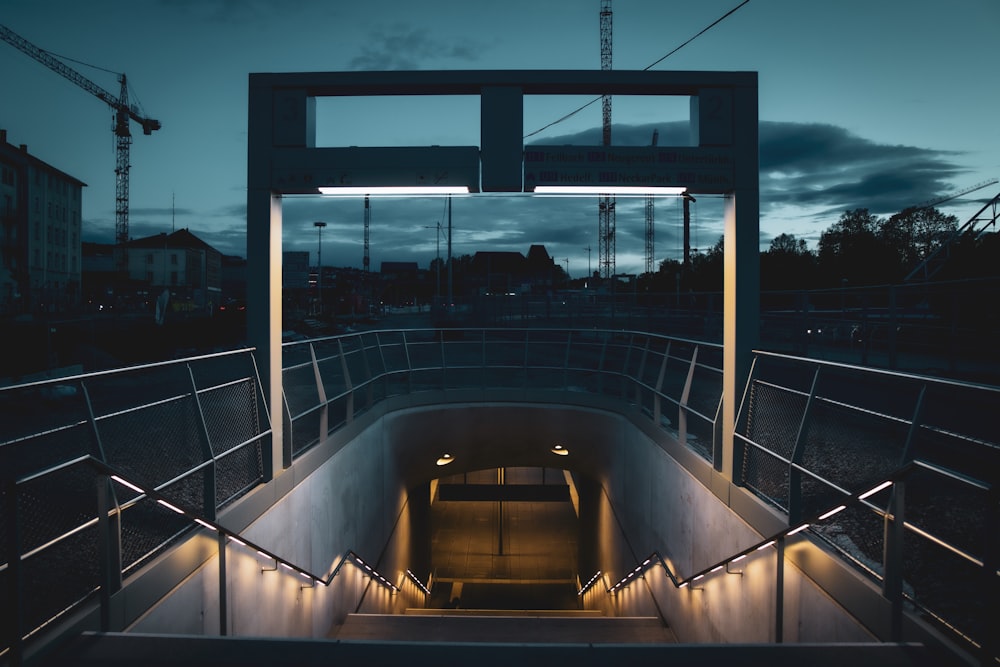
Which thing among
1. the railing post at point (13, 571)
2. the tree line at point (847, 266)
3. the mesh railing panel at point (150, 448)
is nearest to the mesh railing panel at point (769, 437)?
the railing post at point (13, 571)

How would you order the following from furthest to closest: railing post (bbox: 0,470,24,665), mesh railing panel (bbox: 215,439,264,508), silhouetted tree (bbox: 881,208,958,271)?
1. silhouetted tree (bbox: 881,208,958,271)
2. mesh railing panel (bbox: 215,439,264,508)
3. railing post (bbox: 0,470,24,665)

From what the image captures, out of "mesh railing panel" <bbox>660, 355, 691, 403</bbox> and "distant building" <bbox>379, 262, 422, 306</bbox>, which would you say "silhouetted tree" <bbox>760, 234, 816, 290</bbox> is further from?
"distant building" <bbox>379, 262, 422, 306</bbox>

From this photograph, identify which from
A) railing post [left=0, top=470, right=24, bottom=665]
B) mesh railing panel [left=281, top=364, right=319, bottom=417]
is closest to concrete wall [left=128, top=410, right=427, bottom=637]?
railing post [left=0, top=470, right=24, bottom=665]

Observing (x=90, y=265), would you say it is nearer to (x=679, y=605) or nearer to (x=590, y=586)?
(x=590, y=586)

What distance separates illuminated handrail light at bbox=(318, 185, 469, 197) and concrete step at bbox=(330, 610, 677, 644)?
466 centimetres

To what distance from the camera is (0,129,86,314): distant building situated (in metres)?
55.4

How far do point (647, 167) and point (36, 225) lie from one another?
71808mm

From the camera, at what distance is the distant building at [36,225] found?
2183 inches

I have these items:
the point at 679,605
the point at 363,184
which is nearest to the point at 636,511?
the point at 679,605

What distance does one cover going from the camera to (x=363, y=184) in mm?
5883

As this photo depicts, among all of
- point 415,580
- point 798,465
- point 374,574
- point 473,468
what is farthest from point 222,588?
point 415,580

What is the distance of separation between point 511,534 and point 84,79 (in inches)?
4231

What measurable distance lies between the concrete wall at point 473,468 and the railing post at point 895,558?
1.00 ft

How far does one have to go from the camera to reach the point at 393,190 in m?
6.00
